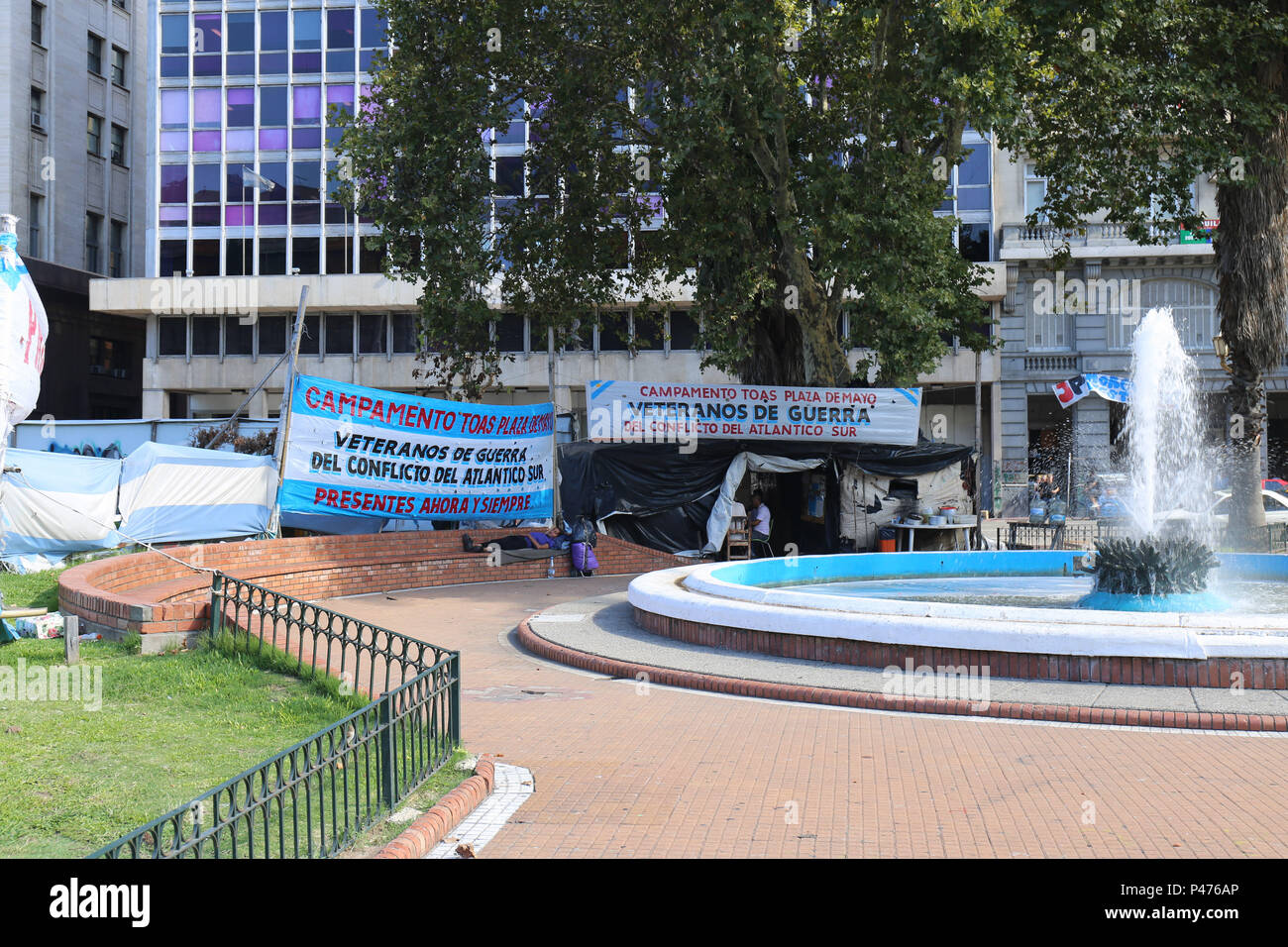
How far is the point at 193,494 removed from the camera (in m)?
15.9

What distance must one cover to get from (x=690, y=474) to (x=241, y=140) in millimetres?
34751

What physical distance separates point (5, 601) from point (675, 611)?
739 cm

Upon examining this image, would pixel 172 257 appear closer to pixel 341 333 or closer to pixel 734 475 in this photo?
pixel 341 333

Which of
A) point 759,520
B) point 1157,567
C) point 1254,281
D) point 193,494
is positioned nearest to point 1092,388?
point 1254,281

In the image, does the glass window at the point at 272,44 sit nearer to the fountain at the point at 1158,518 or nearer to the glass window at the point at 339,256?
the glass window at the point at 339,256

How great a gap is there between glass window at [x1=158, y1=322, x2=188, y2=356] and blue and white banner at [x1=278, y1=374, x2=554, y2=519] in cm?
3417

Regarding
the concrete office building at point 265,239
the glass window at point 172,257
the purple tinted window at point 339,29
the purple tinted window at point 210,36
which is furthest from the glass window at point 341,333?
the purple tinted window at point 210,36

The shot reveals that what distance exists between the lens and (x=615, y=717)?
8.77m

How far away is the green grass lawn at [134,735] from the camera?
5387mm

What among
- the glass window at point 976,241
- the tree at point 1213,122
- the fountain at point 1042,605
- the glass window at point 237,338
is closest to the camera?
the fountain at point 1042,605

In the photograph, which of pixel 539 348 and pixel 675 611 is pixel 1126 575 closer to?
pixel 675 611

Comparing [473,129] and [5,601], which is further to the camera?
[473,129]

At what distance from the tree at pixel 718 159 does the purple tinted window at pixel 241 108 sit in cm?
2676

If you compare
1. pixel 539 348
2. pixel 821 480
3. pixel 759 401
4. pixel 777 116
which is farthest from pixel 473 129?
pixel 539 348
